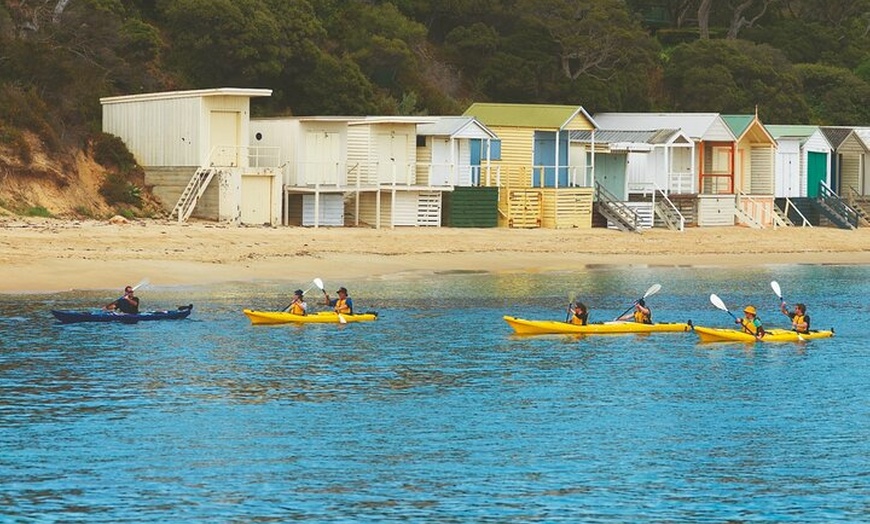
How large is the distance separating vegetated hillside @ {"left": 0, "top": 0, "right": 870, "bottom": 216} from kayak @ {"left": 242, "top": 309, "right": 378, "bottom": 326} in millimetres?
16746

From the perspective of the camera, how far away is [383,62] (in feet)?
265

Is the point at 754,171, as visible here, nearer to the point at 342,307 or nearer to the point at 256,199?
the point at 256,199

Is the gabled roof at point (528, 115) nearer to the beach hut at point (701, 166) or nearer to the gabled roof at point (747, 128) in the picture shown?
the beach hut at point (701, 166)

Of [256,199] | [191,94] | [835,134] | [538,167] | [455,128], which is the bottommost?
[256,199]

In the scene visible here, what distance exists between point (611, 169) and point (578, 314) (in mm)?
33025

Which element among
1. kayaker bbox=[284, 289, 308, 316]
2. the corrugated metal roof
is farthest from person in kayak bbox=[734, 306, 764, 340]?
the corrugated metal roof

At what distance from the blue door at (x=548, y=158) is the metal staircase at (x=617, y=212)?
1877 mm

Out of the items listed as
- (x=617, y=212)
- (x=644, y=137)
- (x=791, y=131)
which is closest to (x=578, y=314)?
(x=617, y=212)

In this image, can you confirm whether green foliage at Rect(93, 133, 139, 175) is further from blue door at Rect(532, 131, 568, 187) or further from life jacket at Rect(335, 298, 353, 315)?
life jacket at Rect(335, 298, 353, 315)

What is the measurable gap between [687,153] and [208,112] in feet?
83.4

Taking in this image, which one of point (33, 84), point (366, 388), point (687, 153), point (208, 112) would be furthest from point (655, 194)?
point (366, 388)

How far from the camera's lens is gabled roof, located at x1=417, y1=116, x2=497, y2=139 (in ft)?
219

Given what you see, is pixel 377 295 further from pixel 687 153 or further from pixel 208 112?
pixel 687 153

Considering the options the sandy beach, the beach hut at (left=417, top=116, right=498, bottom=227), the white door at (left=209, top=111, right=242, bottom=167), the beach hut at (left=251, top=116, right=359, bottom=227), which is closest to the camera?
the sandy beach
